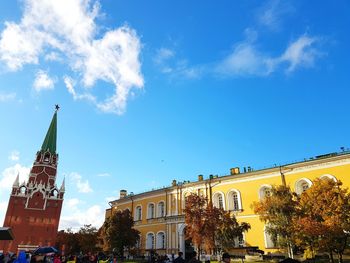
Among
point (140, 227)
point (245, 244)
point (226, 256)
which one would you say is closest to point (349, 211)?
point (245, 244)

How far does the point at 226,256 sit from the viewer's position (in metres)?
7.86

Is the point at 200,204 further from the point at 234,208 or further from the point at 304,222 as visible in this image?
the point at 304,222

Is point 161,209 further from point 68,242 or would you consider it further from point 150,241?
point 68,242

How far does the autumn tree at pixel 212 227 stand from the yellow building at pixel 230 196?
6.12 m

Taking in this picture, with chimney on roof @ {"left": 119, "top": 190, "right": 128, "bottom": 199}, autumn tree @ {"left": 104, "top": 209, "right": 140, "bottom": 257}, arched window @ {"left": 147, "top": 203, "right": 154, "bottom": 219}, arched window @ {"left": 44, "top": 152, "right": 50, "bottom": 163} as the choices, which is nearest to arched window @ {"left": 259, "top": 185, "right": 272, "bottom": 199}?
autumn tree @ {"left": 104, "top": 209, "right": 140, "bottom": 257}

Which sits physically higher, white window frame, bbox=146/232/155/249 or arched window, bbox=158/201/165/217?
arched window, bbox=158/201/165/217

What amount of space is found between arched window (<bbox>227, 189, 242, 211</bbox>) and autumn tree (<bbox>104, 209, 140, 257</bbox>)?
42.5 feet

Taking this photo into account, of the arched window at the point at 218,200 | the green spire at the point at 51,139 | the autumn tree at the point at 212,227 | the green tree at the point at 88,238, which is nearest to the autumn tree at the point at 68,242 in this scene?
the green tree at the point at 88,238

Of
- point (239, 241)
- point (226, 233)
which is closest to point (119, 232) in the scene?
point (239, 241)

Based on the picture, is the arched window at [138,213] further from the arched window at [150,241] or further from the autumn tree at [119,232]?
the autumn tree at [119,232]

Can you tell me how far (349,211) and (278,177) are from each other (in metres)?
11.8

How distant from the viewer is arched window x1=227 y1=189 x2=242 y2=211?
3797cm

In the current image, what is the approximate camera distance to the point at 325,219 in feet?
78.9

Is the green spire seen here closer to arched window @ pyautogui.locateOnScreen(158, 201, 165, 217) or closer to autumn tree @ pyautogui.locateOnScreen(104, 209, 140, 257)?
arched window @ pyautogui.locateOnScreen(158, 201, 165, 217)
